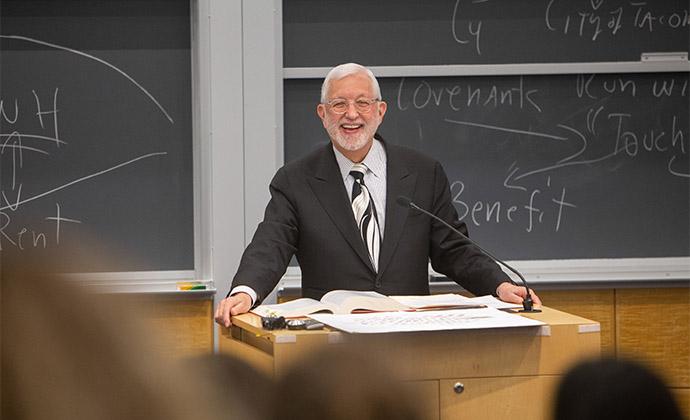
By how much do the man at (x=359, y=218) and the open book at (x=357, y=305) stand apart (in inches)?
12.2

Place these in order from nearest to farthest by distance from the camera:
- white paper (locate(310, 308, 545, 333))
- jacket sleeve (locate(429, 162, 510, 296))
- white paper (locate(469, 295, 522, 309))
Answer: white paper (locate(310, 308, 545, 333)) < white paper (locate(469, 295, 522, 309)) < jacket sleeve (locate(429, 162, 510, 296))

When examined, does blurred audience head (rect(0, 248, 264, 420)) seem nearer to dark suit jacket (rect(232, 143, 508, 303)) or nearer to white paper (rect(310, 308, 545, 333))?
white paper (rect(310, 308, 545, 333))

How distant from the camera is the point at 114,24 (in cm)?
417

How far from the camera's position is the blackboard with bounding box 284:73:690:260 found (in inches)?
169

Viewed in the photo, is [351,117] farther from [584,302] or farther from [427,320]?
[584,302]

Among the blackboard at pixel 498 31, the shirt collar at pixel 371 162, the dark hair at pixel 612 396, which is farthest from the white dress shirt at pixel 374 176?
the dark hair at pixel 612 396

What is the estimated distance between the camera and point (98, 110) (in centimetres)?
418

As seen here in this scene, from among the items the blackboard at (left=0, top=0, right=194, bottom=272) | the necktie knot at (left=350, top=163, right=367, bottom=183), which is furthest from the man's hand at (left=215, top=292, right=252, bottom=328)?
the blackboard at (left=0, top=0, right=194, bottom=272)

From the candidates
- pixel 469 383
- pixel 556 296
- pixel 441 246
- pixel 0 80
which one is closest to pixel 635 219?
pixel 556 296

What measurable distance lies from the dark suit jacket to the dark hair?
258 cm

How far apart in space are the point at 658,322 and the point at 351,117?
70.5 inches

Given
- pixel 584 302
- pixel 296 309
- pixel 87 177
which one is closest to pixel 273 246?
pixel 296 309

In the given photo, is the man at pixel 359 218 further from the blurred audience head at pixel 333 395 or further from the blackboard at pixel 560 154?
the blurred audience head at pixel 333 395

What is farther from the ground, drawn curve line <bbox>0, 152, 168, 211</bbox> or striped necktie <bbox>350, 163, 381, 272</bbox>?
drawn curve line <bbox>0, 152, 168, 211</bbox>
